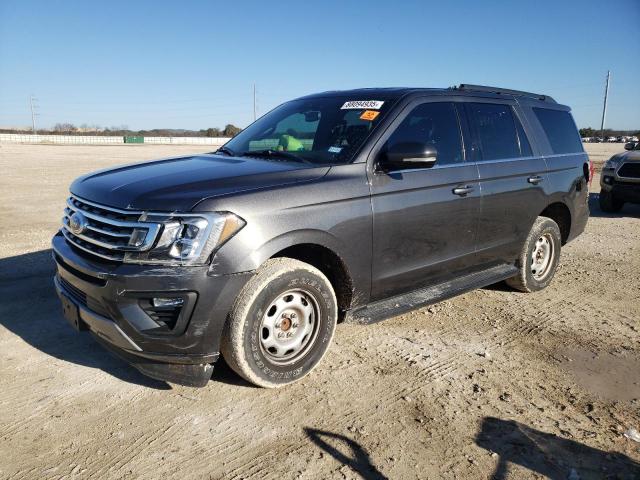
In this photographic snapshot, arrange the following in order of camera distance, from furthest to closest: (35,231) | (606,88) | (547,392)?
(606,88)
(35,231)
(547,392)

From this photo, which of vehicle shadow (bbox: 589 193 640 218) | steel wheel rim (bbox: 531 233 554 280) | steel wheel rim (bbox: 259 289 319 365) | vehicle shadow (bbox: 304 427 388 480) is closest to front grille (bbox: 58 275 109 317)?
steel wheel rim (bbox: 259 289 319 365)

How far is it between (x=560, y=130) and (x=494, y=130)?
4.64 feet

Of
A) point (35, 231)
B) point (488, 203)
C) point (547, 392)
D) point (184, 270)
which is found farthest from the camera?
point (35, 231)

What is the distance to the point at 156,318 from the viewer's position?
2.82 m

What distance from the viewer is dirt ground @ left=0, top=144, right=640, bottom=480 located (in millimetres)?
2570

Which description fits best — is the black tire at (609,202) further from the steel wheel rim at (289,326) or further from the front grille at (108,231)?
the front grille at (108,231)

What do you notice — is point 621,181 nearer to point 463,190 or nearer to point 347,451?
point 463,190

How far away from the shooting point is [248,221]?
2.91 metres

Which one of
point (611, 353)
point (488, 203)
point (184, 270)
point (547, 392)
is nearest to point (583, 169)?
point (488, 203)

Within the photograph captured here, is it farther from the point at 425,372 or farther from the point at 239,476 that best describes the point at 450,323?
the point at 239,476

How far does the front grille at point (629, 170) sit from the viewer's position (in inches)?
393

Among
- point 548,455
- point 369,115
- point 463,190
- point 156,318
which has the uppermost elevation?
point 369,115

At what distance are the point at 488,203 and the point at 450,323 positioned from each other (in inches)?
43.9

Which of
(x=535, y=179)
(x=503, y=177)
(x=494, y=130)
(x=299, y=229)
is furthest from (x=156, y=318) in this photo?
(x=535, y=179)
